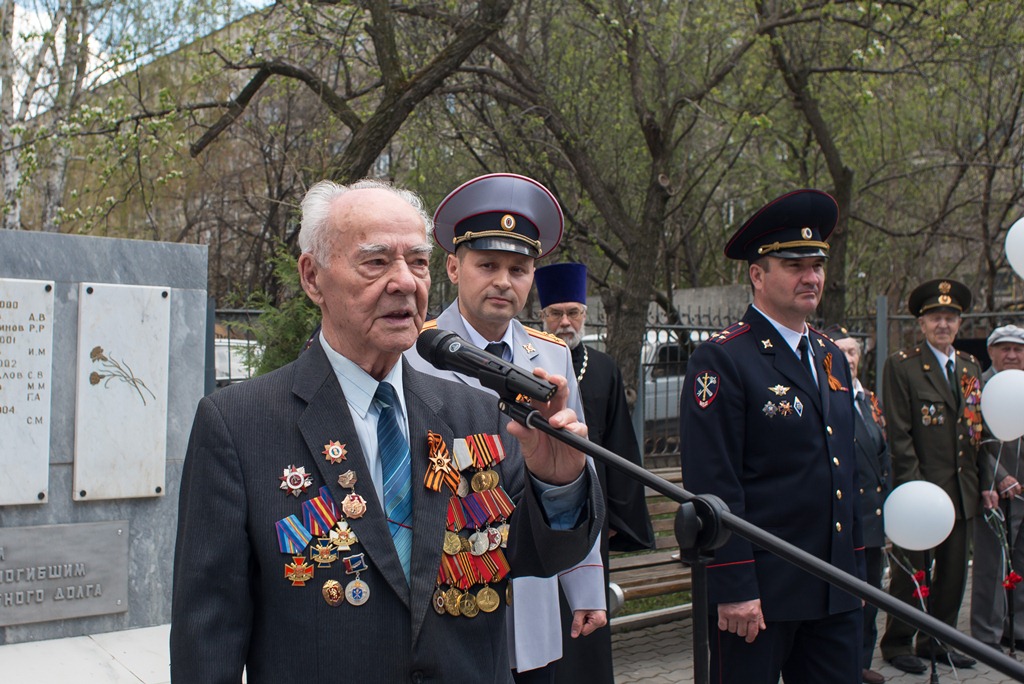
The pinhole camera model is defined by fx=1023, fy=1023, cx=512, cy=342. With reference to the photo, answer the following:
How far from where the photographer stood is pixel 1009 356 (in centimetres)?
709

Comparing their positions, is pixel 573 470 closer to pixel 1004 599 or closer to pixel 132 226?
pixel 1004 599

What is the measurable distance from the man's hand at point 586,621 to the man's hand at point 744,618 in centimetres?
50

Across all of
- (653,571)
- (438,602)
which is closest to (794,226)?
(438,602)

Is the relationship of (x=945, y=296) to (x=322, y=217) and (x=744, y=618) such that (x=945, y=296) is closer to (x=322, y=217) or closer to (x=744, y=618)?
(x=744, y=618)

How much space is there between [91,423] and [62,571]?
672mm

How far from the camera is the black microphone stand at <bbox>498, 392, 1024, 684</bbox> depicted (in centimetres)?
149

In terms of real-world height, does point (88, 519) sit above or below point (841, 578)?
below

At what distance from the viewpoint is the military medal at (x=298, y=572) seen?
1.97m

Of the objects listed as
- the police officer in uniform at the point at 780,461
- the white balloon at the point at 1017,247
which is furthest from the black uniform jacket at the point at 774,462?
the white balloon at the point at 1017,247

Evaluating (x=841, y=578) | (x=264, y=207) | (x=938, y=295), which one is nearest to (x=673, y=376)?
(x=938, y=295)

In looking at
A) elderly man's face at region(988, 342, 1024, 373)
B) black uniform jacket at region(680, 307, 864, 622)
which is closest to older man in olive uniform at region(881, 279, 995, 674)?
elderly man's face at region(988, 342, 1024, 373)

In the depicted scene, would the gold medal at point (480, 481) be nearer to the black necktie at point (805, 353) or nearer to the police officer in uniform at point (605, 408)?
the black necktie at point (805, 353)

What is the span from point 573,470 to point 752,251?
225 cm

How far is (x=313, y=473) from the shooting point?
204cm
